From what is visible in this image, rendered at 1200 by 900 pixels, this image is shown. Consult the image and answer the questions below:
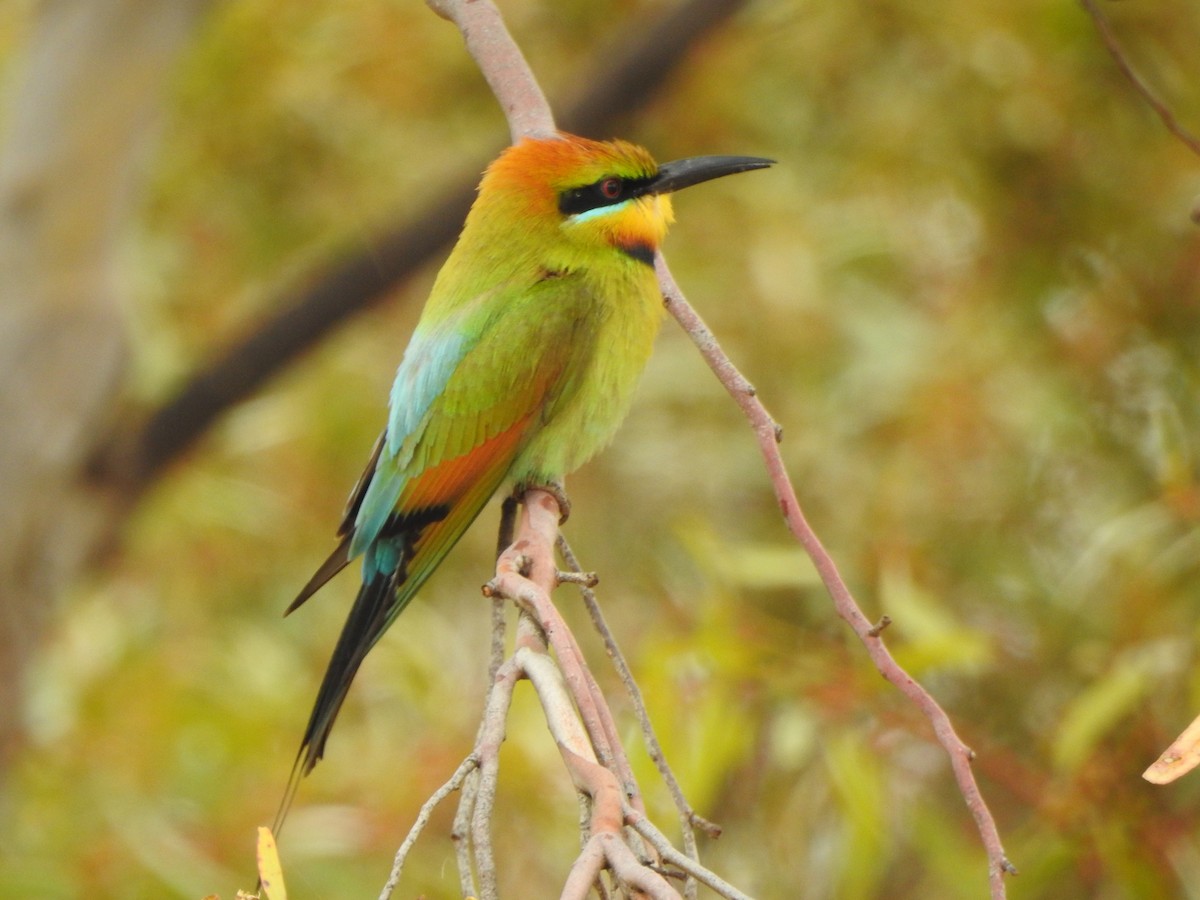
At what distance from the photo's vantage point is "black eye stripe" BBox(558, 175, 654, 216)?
1727 millimetres

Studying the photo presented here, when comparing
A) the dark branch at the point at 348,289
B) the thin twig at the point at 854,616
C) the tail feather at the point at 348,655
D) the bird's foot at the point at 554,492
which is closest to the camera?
the thin twig at the point at 854,616

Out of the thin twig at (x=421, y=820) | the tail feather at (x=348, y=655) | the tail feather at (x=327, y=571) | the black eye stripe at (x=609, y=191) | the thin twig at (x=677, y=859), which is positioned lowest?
the thin twig at (x=677, y=859)

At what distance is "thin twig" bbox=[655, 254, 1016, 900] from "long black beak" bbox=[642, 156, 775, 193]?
0.53m

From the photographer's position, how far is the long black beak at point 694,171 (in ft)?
5.53

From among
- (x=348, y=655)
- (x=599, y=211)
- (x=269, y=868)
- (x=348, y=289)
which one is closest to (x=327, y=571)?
(x=348, y=655)

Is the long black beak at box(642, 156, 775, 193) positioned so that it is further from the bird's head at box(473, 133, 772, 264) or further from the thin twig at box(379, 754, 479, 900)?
the thin twig at box(379, 754, 479, 900)

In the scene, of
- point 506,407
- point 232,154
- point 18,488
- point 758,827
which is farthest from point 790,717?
point 232,154

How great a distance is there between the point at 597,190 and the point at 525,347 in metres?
0.20

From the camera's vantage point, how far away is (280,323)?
2992 millimetres

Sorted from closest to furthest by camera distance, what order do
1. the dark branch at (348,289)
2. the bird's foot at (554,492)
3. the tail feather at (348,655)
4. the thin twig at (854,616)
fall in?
1. the thin twig at (854,616)
2. the tail feather at (348,655)
3. the bird's foot at (554,492)
4. the dark branch at (348,289)

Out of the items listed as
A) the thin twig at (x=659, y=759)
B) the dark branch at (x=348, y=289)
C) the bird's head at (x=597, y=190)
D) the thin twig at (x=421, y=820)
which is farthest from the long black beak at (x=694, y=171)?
the dark branch at (x=348, y=289)

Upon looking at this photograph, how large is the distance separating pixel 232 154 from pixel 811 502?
62.5 inches

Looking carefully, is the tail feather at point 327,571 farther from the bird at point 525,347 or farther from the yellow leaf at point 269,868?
the yellow leaf at point 269,868

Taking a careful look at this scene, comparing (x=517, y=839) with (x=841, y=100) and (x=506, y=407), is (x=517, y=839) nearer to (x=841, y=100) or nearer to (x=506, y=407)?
(x=506, y=407)
